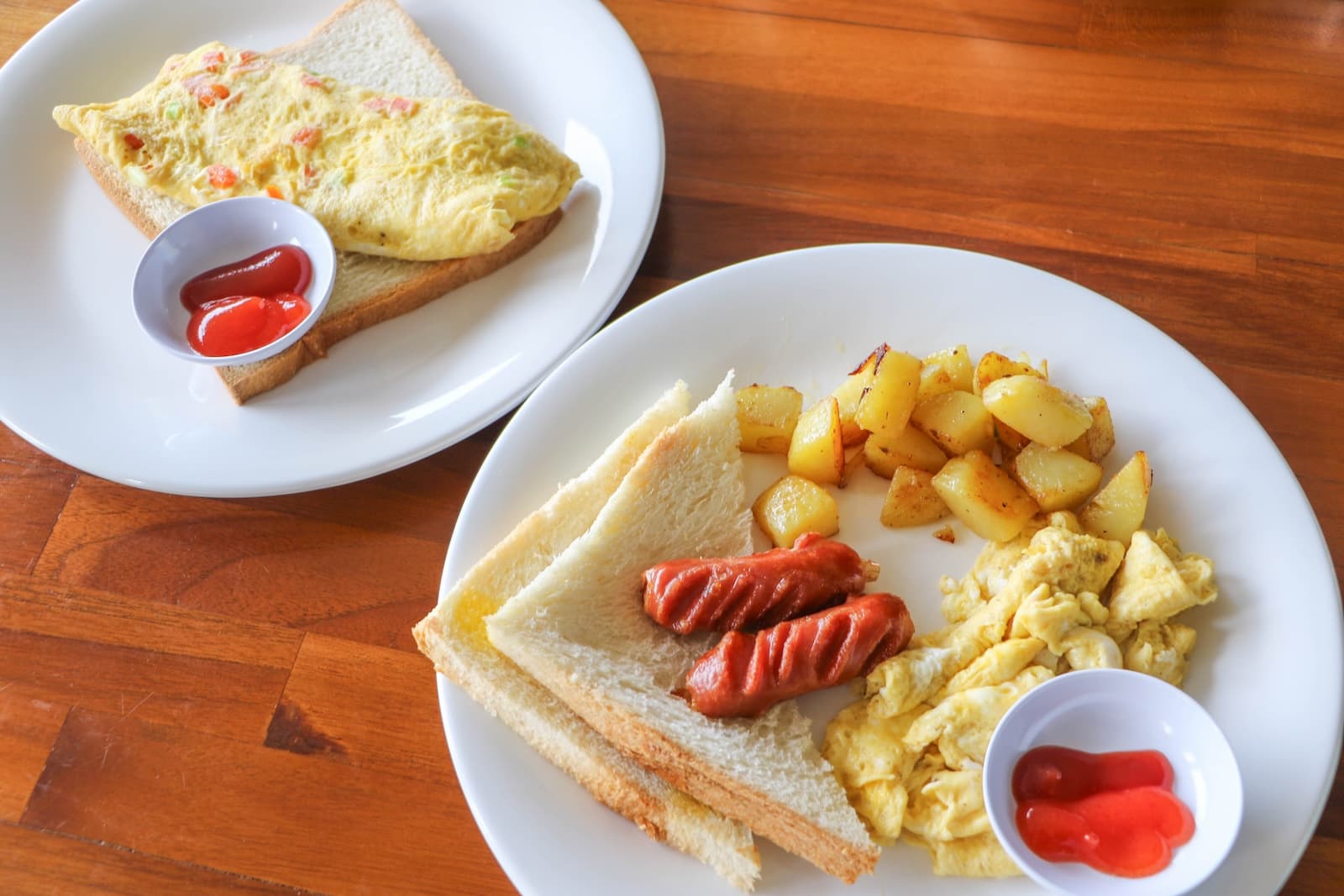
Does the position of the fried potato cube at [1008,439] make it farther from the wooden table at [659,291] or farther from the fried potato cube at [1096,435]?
the wooden table at [659,291]

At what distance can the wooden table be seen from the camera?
7.58 feet

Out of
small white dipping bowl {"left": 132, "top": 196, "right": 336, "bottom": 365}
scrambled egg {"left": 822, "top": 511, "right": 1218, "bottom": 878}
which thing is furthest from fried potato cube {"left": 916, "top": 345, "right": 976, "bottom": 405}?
small white dipping bowl {"left": 132, "top": 196, "right": 336, "bottom": 365}

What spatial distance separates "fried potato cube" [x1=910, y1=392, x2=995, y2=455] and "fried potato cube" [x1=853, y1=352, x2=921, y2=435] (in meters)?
0.06

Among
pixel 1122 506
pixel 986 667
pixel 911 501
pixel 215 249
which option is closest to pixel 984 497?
pixel 911 501

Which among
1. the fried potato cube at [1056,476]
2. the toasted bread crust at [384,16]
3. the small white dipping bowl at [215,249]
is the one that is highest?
the toasted bread crust at [384,16]

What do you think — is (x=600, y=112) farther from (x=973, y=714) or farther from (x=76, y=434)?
(x=973, y=714)

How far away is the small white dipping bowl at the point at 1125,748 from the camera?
5.84ft

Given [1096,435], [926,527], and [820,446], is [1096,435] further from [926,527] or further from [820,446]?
[820,446]

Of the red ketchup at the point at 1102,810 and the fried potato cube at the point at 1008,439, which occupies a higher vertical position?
the fried potato cube at the point at 1008,439

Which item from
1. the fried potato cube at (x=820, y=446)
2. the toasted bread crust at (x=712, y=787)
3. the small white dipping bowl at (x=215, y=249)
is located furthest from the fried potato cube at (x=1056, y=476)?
the small white dipping bowl at (x=215, y=249)

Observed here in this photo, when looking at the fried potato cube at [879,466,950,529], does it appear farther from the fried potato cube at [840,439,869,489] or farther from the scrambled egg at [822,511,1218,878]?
the scrambled egg at [822,511,1218,878]

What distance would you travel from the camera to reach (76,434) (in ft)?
8.87

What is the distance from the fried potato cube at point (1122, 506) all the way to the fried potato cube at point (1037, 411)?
139 millimetres

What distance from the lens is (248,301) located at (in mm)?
2777
